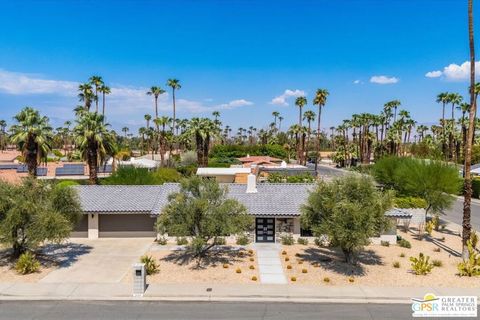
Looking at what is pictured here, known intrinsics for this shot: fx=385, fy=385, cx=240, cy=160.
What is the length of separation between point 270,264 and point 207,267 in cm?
390

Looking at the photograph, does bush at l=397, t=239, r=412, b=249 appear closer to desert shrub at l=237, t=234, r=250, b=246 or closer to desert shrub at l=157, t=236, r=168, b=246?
desert shrub at l=237, t=234, r=250, b=246

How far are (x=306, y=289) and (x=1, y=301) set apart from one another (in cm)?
1464

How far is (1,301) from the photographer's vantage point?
709 inches

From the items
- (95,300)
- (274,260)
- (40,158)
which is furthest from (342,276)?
(40,158)

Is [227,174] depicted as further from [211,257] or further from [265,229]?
[211,257]

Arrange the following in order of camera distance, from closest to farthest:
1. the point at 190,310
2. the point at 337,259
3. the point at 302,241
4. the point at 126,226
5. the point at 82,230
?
the point at 190,310 < the point at 337,259 < the point at 302,241 < the point at 82,230 < the point at 126,226

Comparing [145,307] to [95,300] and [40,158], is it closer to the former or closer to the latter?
[95,300]

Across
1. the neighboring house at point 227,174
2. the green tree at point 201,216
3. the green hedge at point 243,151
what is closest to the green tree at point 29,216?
the green tree at point 201,216

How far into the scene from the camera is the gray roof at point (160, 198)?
2925 cm

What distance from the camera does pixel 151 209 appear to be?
29641 millimetres

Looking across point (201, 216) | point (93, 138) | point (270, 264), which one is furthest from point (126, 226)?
point (270, 264)

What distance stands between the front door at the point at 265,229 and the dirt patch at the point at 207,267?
281 centimetres

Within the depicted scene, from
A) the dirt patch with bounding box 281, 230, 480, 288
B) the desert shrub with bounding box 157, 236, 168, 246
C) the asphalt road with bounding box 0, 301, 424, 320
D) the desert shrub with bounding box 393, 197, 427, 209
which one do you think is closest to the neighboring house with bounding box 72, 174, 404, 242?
the desert shrub with bounding box 157, 236, 168, 246

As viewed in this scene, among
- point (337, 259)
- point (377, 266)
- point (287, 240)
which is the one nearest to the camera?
point (377, 266)
